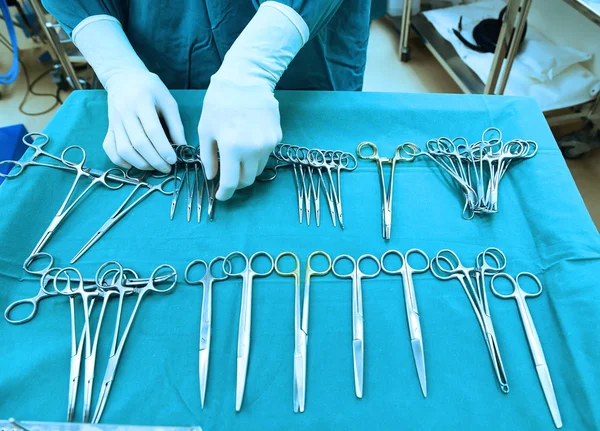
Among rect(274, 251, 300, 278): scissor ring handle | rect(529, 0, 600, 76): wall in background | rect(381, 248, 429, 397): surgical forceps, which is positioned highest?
rect(274, 251, 300, 278): scissor ring handle

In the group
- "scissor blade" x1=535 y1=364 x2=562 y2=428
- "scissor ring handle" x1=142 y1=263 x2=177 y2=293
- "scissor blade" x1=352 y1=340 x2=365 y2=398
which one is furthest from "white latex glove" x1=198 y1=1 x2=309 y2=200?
"scissor blade" x1=535 y1=364 x2=562 y2=428

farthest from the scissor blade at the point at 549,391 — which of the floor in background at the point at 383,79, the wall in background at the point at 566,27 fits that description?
the floor in background at the point at 383,79

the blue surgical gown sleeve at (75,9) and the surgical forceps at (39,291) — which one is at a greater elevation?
the blue surgical gown sleeve at (75,9)

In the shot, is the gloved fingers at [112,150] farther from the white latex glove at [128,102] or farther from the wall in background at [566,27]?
the wall in background at [566,27]

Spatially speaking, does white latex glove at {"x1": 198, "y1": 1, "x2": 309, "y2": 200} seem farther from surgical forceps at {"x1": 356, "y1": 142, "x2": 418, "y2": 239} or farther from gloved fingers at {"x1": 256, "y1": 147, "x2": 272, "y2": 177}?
surgical forceps at {"x1": 356, "y1": 142, "x2": 418, "y2": 239}

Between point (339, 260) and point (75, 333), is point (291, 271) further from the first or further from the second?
point (75, 333)

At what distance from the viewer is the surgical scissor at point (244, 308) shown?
744mm

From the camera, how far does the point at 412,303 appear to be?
830 mm

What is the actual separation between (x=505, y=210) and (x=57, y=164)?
1100mm

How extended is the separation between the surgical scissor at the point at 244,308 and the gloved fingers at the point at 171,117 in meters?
0.36

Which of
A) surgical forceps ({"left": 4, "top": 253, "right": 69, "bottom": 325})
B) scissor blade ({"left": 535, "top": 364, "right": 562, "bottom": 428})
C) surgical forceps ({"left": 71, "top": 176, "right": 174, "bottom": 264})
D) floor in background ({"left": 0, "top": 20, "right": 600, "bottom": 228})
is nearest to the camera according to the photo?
scissor blade ({"left": 535, "top": 364, "right": 562, "bottom": 428})

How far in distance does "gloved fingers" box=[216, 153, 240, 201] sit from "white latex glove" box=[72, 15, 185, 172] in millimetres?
167

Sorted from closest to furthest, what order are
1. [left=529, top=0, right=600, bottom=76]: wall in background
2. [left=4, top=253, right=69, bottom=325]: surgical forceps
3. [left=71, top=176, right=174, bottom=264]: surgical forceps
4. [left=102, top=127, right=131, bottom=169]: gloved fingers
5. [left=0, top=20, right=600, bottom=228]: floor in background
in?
1. [left=4, top=253, right=69, bottom=325]: surgical forceps
2. [left=71, top=176, right=174, bottom=264]: surgical forceps
3. [left=102, top=127, right=131, bottom=169]: gloved fingers
4. [left=529, top=0, right=600, bottom=76]: wall in background
5. [left=0, top=20, right=600, bottom=228]: floor in background

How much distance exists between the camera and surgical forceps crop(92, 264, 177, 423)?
2.47 feet
